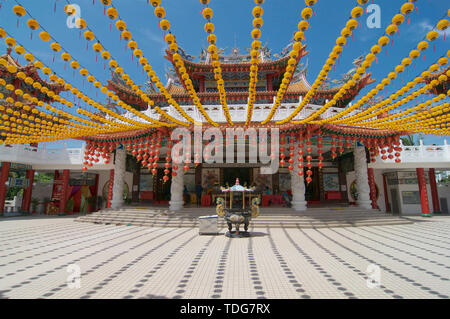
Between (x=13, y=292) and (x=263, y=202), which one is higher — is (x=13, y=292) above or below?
below

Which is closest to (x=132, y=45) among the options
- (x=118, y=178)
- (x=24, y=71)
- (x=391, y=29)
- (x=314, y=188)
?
(x=391, y=29)

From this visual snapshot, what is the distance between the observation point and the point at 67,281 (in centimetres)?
388

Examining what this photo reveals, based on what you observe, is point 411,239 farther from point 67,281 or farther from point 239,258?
point 67,281

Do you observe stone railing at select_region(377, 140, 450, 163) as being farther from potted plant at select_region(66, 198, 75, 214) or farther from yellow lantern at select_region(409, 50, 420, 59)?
potted plant at select_region(66, 198, 75, 214)

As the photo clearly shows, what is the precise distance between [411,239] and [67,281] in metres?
9.82

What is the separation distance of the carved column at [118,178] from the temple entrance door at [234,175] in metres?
6.85

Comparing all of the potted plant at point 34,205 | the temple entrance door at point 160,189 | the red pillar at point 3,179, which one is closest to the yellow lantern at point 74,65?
the temple entrance door at point 160,189

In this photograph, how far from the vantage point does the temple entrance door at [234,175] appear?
16.0m

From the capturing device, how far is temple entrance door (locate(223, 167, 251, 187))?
52.5ft

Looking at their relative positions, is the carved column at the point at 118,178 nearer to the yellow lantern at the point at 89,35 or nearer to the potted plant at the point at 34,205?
the potted plant at the point at 34,205

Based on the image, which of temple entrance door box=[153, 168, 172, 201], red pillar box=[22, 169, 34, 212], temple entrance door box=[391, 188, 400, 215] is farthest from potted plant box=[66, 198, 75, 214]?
temple entrance door box=[391, 188, 400, 215]

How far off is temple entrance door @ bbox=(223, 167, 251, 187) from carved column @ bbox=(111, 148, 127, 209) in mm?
6846
